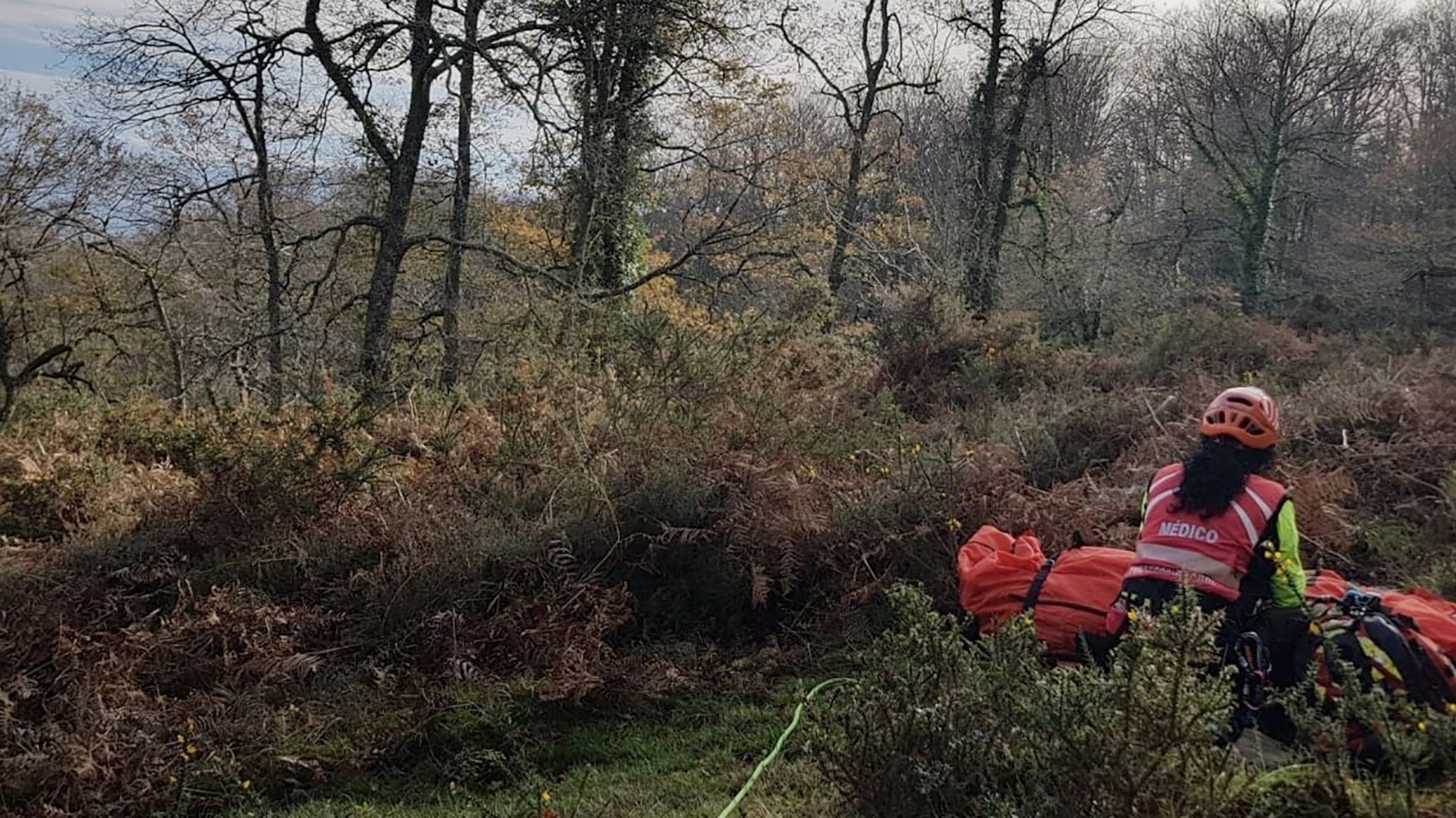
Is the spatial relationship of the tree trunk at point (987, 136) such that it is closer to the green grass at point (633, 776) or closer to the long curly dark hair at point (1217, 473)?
the long curly dark hair at point (1217, 473)

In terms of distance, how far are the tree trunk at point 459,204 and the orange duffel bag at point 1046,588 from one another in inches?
298

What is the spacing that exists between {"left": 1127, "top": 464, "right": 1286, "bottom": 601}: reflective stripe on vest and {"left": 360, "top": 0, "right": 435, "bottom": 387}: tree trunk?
10.6m

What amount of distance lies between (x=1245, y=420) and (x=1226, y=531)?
1.96 feet

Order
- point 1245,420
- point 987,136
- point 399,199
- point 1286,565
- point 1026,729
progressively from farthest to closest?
point 987,136
point 399,199
point 1245,420
point 1286,565
point 1026,729

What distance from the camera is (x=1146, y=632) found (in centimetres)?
274

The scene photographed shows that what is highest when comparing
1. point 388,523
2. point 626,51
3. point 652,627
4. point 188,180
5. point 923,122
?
point 923,122

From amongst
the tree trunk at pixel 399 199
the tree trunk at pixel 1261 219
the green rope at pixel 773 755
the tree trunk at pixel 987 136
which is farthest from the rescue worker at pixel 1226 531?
the tree trunk at pixel 1261 219

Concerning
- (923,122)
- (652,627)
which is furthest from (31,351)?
(923,122)

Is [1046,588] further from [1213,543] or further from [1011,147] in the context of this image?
[1011,147]

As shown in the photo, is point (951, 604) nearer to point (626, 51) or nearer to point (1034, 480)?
point (1034, 480)

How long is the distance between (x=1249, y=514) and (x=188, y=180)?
46.6ft

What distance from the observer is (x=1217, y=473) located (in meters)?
4.43

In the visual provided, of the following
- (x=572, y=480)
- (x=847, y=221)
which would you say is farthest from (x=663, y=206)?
(x=572, y=480)

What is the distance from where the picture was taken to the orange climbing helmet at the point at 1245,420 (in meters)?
4.52
